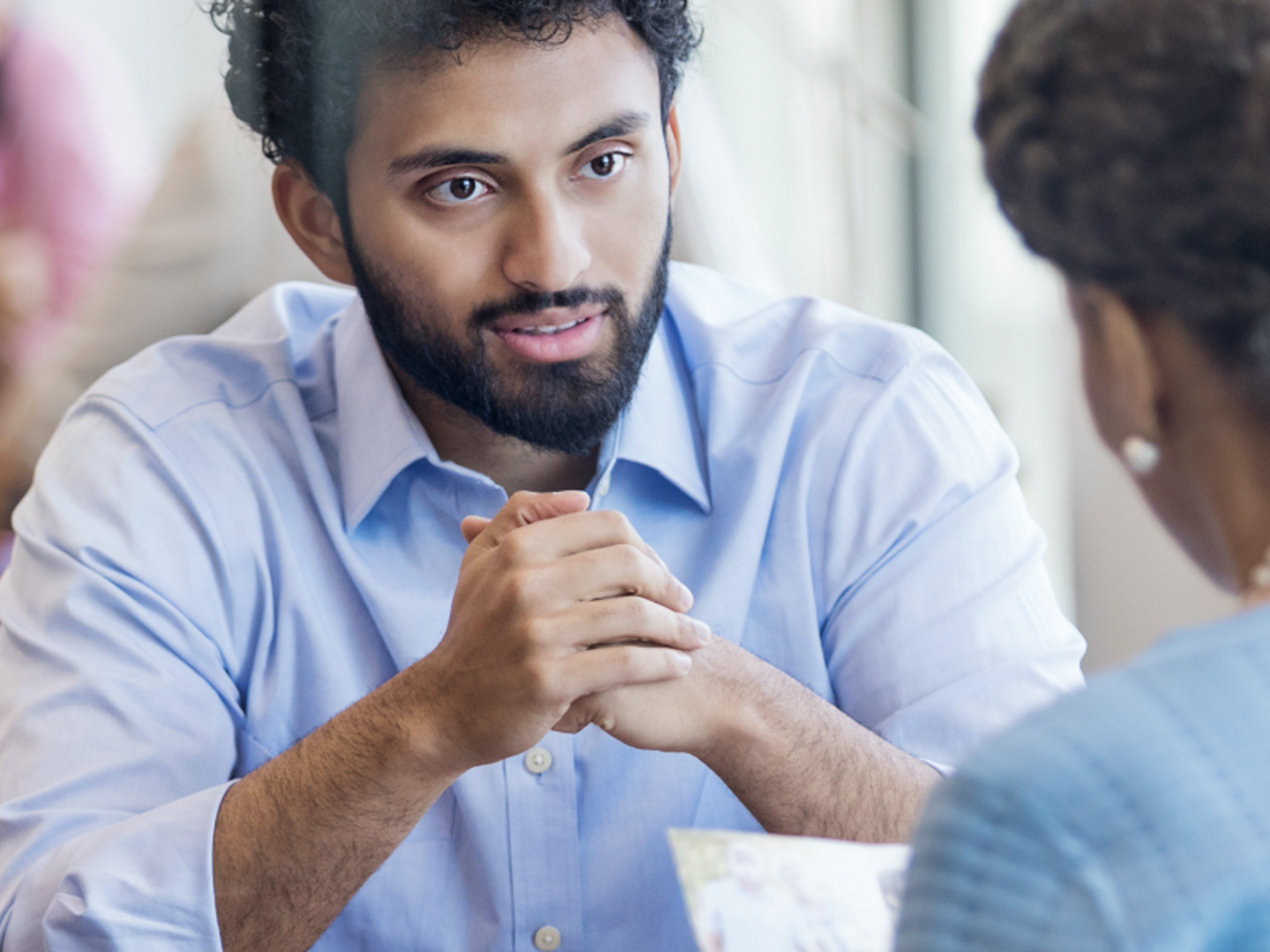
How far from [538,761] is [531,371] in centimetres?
34

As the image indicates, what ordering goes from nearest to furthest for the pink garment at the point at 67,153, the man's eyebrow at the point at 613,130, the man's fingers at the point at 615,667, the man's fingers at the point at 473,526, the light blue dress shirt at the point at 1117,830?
the light blue dress shirt at the point at 1117,830 < the man's fingers at the point at 615,667 < the man's fingers at the point at 473,526 < the man's eyebrow at the point at 613,130 < the pink garment at the point at 67,153

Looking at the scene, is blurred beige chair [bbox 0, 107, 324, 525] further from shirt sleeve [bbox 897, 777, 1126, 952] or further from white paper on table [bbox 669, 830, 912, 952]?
shirt sleeve [bbox 897, 777, 1126, 952]

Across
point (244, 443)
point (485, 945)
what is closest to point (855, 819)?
point (485, 945)

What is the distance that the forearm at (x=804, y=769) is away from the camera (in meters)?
0.93

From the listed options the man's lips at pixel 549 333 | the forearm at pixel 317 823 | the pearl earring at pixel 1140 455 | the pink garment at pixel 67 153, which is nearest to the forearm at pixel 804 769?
the forearm at pixel 317 823

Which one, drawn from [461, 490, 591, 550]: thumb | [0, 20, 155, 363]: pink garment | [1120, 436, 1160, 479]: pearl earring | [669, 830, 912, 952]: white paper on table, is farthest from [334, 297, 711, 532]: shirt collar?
[0, 20, 155, 363]: pink garment

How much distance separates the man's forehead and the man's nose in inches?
2.3

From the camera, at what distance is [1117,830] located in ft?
1.43

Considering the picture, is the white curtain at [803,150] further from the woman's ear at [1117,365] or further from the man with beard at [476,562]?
the woman's ear at [1117,365]

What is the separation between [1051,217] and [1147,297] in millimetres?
49

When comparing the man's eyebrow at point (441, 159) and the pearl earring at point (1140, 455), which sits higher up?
the man's eyebrow at point (441, 159)

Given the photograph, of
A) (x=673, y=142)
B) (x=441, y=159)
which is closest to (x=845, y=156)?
(x=673, y=142)

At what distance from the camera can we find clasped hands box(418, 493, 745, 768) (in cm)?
86

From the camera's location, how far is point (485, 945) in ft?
3.45
